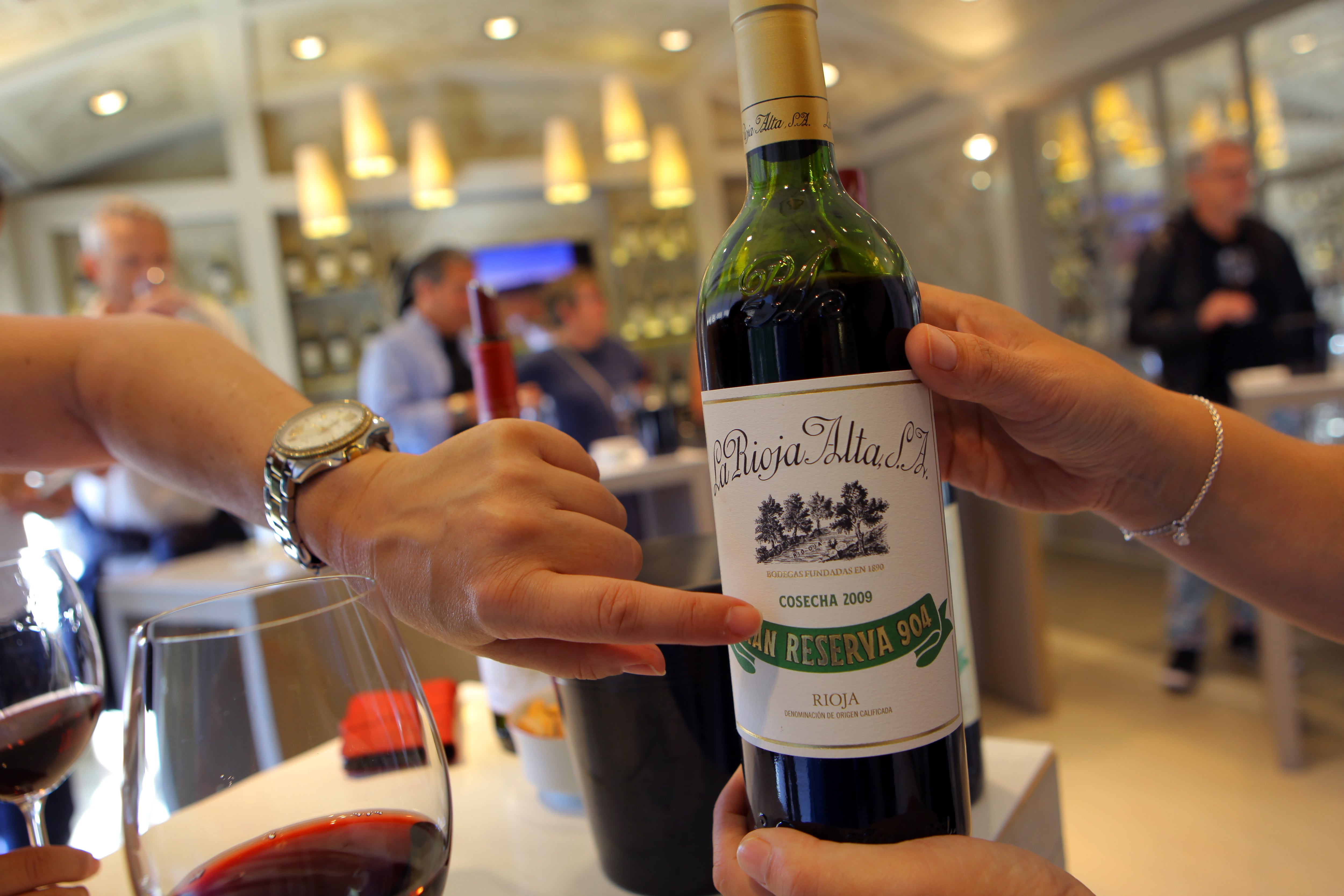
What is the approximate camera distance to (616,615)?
0.41 metres

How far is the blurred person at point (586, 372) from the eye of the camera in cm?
335

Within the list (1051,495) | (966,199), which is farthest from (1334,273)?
(1051,495)

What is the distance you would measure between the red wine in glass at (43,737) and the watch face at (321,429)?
0.68 ft

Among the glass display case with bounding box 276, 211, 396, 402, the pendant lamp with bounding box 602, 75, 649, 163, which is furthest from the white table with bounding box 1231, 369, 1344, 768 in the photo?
the glass display case with bounding box 276, 211, 396, 402

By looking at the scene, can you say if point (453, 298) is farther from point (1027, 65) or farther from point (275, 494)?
point (1027, 65)

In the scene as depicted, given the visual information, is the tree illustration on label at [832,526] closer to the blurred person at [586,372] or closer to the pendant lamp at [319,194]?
the blurred person at [586,372]

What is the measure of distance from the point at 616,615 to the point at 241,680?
0.51ft

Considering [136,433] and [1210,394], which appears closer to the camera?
[136,433]

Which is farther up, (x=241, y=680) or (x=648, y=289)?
(x=648, y=289)

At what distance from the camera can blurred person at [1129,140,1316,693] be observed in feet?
8.93

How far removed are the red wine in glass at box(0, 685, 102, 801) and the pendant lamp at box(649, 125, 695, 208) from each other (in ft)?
13.7

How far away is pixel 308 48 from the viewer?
4.59 m

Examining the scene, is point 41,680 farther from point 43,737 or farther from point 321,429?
point 321,429

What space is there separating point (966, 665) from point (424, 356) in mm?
2730
